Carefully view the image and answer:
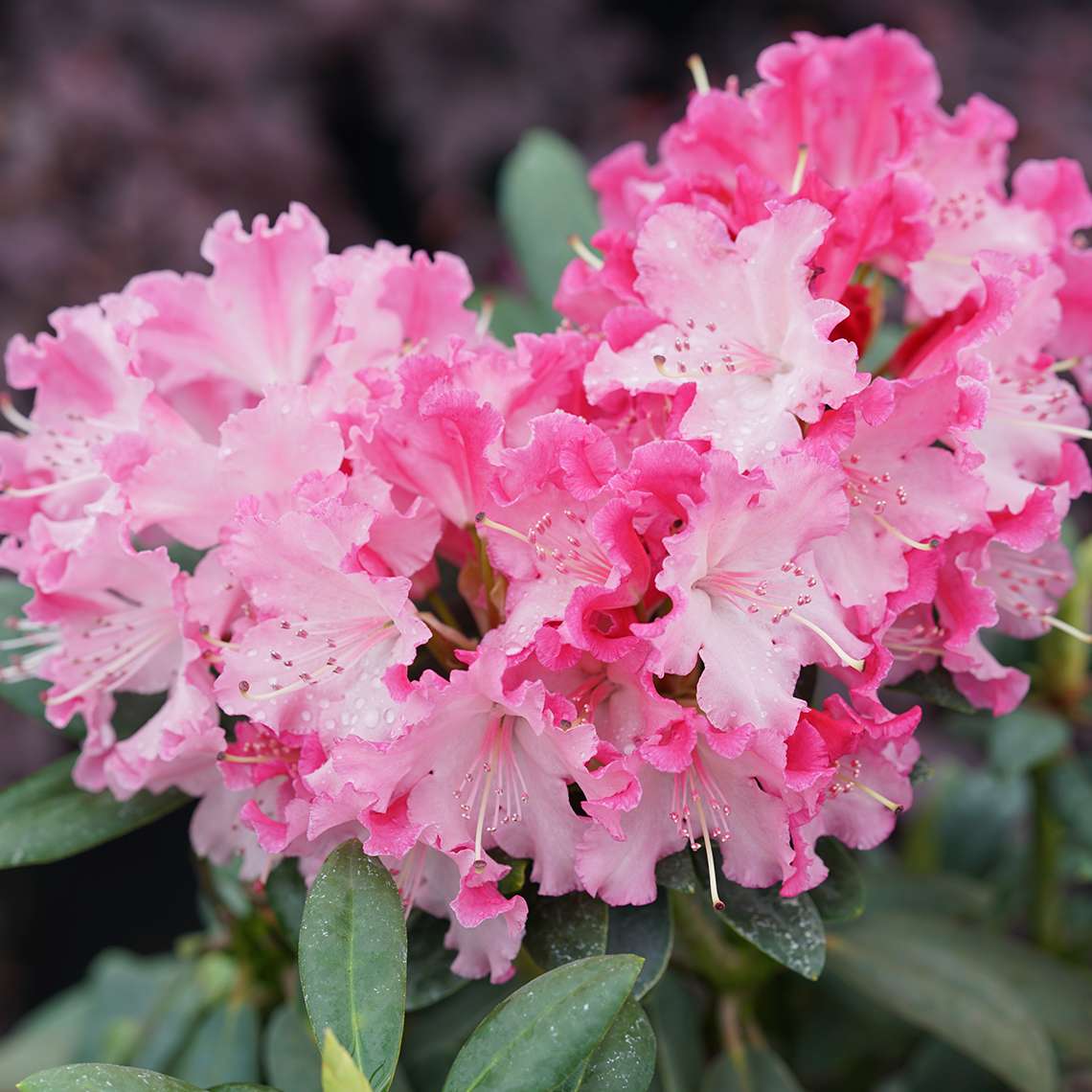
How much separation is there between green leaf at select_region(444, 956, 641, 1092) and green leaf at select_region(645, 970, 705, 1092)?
0.35m

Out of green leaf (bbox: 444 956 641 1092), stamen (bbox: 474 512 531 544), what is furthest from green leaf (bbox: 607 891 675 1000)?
stamen (bbox: 474 512 531 544)

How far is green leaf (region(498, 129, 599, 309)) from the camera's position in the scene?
3.90ft

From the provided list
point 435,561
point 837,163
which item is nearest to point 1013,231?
point 837,163

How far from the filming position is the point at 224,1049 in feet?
3.60

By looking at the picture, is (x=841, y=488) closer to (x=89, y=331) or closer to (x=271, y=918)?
(x=89, y=331)

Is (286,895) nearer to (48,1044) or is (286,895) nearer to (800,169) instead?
(800,169)

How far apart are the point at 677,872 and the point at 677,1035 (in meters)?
0.38

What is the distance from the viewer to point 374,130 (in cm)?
237

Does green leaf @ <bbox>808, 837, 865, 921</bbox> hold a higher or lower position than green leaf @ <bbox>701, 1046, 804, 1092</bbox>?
higher

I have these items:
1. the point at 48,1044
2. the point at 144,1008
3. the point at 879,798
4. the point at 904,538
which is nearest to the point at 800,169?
the point at 904,538

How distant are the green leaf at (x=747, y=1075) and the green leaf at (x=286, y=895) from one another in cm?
37

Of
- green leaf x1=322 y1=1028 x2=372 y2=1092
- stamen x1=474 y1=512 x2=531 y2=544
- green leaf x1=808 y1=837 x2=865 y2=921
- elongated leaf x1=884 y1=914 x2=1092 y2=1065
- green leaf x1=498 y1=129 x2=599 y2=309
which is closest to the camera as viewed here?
green leaf x1=322 y1=1028 x2=372 y2=1092

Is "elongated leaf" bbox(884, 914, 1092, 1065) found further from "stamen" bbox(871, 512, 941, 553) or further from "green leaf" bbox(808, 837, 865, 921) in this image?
"stamen" bbox(871, 512, 941, 553)

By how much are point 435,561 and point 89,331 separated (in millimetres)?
277
